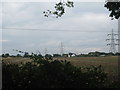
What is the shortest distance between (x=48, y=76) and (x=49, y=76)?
32 millimetres

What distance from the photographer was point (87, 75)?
26.7ft

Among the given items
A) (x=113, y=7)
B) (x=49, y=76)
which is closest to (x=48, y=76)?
(x=49, y=76)

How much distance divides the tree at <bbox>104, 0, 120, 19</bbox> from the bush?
12.0 feet

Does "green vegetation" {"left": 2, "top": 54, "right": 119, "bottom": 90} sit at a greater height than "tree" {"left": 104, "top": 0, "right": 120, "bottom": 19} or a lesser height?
lesser

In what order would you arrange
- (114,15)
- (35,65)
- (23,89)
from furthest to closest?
(114,15), (35,65), (23,89)

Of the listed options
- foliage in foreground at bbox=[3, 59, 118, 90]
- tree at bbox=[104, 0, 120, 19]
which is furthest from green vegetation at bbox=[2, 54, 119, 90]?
tree at bbox=[104, 0, 120, 19]

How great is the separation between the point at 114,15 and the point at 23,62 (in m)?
4.82

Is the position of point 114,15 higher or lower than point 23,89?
higher

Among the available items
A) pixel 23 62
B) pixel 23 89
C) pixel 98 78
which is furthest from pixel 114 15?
pixel 23 89

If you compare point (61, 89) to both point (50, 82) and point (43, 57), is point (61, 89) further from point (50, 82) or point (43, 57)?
point (43, 57)

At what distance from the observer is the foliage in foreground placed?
7713 millimetres

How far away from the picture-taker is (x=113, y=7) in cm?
1110

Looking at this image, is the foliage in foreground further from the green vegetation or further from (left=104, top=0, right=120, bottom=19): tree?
(left=104, top=0, right=120, bottom=19): tree

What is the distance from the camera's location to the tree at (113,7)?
36.1 ft
